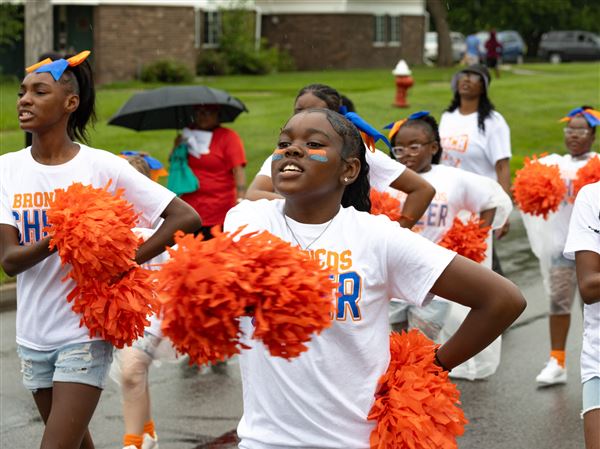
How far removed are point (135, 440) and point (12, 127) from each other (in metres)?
13.6

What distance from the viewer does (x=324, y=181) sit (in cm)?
350

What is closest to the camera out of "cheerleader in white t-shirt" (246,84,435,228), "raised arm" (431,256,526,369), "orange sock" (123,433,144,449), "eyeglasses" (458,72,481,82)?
"raised arm" (431,256,526,369)

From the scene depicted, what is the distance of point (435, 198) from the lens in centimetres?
711

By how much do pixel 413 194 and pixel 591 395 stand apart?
2.12m

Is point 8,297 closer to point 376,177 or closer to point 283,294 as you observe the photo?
point 376,177

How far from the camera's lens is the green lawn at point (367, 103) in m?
18.5

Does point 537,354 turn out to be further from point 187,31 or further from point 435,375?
point 187,31

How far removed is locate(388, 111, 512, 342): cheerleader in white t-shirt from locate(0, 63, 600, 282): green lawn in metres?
4.98

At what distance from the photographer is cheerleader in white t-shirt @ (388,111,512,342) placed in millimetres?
7027

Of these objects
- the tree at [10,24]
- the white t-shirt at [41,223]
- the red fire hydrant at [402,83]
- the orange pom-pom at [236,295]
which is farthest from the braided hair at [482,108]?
the tree at [10,24]

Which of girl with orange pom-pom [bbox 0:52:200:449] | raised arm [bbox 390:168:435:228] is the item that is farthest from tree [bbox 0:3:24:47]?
girl with orange pom-pom [bbox 0:52:200:449]

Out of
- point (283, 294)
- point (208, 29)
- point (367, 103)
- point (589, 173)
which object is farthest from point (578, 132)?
point (208, 29)

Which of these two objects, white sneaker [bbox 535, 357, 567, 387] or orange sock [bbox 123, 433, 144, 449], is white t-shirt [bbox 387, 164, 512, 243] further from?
orange sock [bbox 123, 433, 144, 449]

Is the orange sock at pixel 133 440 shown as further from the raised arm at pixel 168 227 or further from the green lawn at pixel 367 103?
the green lawn at pixel 367 103
